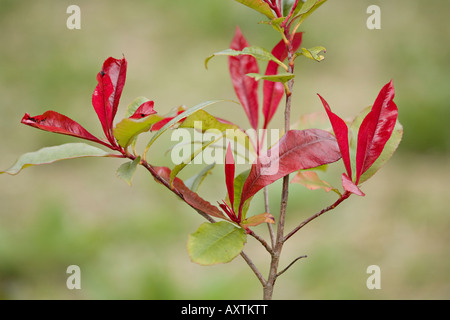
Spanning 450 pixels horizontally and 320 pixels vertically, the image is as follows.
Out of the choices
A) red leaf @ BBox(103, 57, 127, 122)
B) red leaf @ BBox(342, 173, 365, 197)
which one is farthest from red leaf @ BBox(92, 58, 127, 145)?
red leaf @ BBox(342, 173, 365, 197)

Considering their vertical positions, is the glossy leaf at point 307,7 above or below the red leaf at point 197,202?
above

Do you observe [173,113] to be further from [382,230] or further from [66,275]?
[382,230]

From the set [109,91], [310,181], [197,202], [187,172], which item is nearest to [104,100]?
[109,91]

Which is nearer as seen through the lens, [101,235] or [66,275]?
[66,275]

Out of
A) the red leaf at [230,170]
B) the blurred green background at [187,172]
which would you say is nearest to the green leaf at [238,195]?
the red leaf at [230,170]

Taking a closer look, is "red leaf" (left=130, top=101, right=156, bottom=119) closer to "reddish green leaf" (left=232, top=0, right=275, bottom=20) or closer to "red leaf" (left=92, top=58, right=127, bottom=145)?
"red leaf" (left=92, top=58, right=127, bottom=145)

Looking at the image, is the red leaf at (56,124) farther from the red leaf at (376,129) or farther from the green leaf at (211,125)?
the red leaf at (376,129)

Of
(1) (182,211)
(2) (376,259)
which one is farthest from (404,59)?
(1) (182,211)

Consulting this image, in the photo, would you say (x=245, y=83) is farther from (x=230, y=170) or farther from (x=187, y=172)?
(x=187, y=172)
